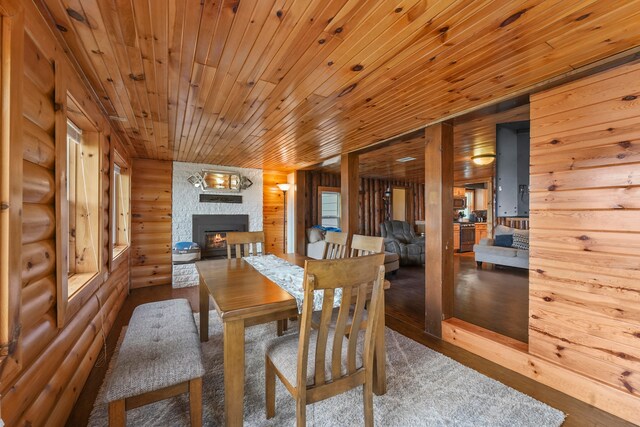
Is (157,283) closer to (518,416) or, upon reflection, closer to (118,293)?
(118,293)

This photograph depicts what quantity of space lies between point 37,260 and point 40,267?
5 centimetres

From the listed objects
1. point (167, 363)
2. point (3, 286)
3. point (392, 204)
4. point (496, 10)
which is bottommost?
point (167, 363)

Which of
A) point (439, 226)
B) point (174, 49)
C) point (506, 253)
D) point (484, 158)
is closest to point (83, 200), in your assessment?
point (174, 49)

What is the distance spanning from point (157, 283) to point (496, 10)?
18.6ft

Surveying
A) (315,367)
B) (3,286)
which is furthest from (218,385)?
(3,286)

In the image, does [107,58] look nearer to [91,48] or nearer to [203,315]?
[91,48]

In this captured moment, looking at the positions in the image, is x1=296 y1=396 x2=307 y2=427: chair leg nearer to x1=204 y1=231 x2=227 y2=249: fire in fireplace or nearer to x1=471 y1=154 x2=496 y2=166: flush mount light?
x1=204 y1=231 x2=227 y2=249: fire in fireplace

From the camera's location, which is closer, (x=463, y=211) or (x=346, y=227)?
(x=346, y=227)

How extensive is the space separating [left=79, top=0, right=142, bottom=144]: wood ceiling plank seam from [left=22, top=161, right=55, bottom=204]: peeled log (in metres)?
0.77

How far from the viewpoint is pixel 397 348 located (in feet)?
8.18

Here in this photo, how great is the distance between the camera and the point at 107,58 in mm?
1657

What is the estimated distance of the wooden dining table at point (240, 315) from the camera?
4.75 ft

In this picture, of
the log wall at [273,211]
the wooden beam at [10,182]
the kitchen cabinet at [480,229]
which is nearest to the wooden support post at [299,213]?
the log wall at [273,211]

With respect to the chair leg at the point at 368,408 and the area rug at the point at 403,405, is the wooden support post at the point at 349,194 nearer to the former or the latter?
the area rug at the point at 403,405
